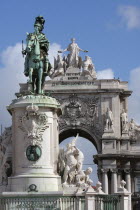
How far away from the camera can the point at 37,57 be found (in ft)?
71.7

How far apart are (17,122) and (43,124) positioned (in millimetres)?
833

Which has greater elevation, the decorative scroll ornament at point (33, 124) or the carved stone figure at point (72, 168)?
the decorative scroll ornament at point (33, 124)

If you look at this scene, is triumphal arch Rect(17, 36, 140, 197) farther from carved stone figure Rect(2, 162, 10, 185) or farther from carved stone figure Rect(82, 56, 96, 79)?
carved stone figure Rect(2, 162, 10, 185)

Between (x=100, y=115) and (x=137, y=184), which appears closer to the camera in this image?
(x=137, y=184)

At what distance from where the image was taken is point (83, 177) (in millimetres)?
21312

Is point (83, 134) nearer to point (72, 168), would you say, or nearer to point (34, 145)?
point (72, 168)

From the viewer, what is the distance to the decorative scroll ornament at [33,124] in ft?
68.3

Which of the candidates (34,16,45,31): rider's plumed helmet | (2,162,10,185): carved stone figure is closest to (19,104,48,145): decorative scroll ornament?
(2,162,10,185): carved stone figure

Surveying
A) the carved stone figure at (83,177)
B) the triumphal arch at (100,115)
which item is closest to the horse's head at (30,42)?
the carved stone figure at (83,177)

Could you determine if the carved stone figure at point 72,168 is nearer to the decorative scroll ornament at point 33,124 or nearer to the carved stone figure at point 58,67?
the decorative scroll ornament at point 33,124

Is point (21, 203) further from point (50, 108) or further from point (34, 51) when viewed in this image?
point (34, 51)

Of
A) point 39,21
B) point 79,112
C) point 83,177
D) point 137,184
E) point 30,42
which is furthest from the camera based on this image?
point 79,112

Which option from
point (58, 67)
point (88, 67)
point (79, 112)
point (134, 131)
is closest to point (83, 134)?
point (79, 112)

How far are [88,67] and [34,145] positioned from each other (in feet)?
144
